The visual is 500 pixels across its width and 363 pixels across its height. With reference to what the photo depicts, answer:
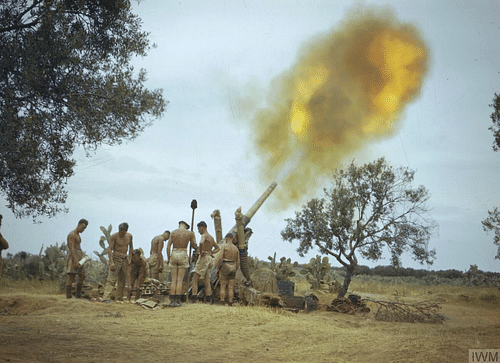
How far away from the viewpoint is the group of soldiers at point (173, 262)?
15.7 meters

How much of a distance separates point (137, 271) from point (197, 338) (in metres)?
6.94

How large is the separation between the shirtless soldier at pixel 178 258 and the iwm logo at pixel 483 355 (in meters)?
9.40

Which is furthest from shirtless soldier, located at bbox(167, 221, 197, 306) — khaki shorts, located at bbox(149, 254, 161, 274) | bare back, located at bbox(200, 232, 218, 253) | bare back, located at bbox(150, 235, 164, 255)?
khaki shorts, located at bbox(149, 254, 161, 274)

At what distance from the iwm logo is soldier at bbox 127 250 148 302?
11188 mm

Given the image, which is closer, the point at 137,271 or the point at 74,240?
the point at 74,240

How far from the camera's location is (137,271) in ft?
55.7

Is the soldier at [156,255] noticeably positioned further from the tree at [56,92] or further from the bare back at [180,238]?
the tree at [56,92]

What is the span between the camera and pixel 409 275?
49875mm

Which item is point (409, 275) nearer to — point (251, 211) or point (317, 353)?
point (251, 211)

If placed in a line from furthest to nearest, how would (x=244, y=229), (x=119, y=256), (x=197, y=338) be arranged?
(x=244, y=229)
(x=119, y=256)
(x=197, y=338)

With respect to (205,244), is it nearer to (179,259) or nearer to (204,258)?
(204,258)

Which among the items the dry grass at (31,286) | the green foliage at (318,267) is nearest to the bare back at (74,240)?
the dry grass at (31,286)

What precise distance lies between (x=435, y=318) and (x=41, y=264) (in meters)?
19.0

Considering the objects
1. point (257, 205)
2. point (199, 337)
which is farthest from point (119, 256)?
point (257, 205)
